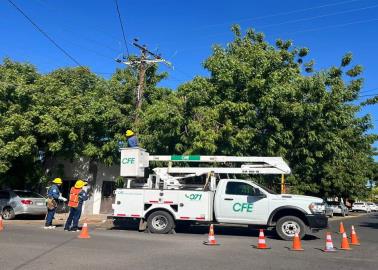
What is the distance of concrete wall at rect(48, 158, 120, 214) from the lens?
27.1 metres

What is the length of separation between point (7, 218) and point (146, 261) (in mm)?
14339

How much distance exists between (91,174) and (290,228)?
608 inches

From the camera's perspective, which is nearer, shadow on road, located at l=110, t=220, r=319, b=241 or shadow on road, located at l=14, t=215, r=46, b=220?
shadow on road, located at l=110, t=220, r=319, b=241

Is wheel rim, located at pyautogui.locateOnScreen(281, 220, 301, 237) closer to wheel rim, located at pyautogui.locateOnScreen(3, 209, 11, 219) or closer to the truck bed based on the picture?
the truck bed

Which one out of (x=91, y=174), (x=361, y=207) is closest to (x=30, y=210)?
(x=91, y=174)

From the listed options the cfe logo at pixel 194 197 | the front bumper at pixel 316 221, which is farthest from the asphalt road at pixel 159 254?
the cfe logo at pixel 194 197

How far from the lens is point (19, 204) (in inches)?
853

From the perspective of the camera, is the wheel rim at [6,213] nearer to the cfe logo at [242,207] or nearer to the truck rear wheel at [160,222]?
the truck rear wheel at [160,222]

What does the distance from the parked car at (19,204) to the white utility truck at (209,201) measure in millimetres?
6781

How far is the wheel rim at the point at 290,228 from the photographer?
14.6 metres

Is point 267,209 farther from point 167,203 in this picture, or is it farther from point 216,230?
point 216,230

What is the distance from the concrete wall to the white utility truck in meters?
10.1

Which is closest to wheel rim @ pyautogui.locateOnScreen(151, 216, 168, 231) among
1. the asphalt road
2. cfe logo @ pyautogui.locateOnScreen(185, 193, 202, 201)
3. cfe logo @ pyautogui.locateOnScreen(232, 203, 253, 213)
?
cfe logo @ pyautogui.locateOnScreen(185, 193, 202, 201)

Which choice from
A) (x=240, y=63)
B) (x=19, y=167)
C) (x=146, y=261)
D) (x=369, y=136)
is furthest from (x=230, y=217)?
(x=19, y=167)
